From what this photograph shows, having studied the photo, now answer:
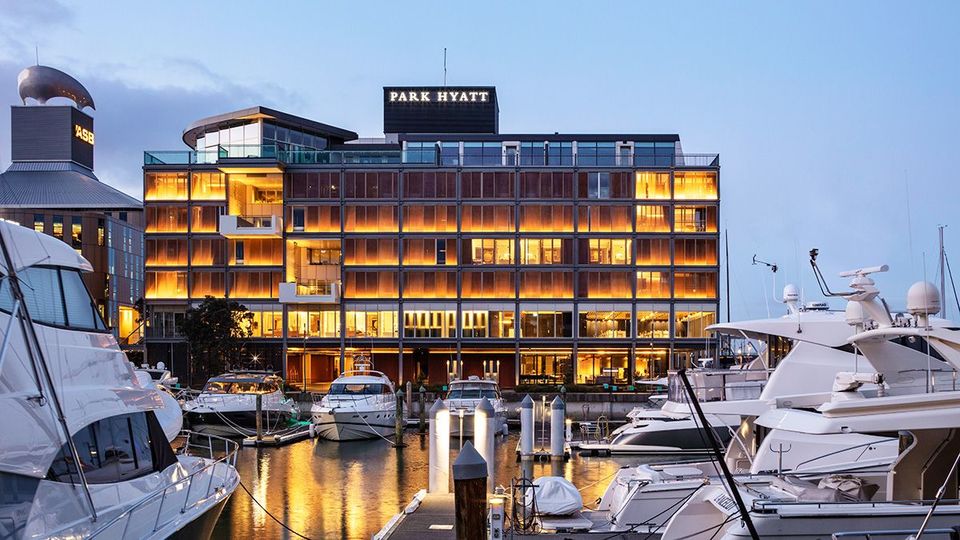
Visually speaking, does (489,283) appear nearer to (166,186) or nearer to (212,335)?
(212,335)

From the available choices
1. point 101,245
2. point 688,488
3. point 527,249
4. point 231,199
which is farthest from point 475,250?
point 688,488

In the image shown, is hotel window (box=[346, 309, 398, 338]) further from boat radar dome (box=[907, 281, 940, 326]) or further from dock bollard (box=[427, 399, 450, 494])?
boat radar dome (box=[907, 281, 940, 326])

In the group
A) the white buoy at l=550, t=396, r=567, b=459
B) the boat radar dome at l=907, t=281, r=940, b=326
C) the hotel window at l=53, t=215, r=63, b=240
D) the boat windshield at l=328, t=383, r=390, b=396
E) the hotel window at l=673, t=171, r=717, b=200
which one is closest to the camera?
the boat radar dome at l=907, t=281, r=940, b=326

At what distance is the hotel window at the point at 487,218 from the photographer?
75125 mm

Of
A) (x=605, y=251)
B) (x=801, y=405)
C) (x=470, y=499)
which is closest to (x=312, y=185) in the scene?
(x=605, y=251)

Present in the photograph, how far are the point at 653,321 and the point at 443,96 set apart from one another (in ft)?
111

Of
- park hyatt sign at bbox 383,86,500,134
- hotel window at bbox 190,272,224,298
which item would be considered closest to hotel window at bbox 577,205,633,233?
park hyatt sign at bbox 383,86,500,134

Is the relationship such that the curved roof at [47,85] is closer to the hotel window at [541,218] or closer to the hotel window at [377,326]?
the hotel window at [377,326]

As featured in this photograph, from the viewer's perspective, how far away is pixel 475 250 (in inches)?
2972

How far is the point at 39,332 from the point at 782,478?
12.0m

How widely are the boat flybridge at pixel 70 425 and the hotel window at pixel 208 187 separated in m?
62.1

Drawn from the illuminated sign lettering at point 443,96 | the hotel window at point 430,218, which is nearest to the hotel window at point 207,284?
the hotel window at point 430,218

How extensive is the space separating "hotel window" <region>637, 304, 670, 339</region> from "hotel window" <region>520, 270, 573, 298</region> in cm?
557

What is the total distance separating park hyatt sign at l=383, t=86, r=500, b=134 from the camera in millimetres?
95688
